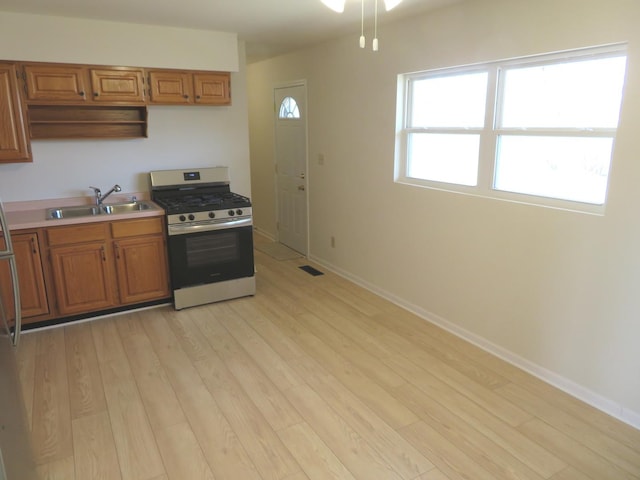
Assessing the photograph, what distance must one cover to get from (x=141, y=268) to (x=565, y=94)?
3.44 metres

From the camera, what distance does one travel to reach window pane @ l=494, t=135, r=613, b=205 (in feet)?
8.37

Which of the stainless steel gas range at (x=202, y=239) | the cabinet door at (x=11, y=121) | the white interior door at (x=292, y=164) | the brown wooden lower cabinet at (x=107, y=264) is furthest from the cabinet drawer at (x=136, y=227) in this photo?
the white interior door at (x=292, y=164)

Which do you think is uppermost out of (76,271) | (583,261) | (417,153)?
(417,153)

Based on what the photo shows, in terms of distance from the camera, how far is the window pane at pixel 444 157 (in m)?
3.31

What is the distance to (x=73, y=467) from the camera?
217 cm

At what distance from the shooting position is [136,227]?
3762 millimetres

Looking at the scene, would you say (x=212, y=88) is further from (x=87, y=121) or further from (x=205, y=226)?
(x=205, y=226)

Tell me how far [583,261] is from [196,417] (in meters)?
2.41

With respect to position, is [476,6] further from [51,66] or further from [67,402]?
[67,402]

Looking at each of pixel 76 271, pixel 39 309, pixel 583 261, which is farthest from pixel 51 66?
pixel 583 261

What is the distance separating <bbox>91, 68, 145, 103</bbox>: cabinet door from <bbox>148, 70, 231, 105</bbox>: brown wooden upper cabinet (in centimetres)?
11

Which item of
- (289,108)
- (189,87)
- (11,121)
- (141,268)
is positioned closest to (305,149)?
(289,108)

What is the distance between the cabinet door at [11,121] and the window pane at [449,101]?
313 centimetres

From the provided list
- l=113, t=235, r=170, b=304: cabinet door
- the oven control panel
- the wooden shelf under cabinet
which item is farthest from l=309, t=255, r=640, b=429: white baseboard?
the wooden shelf under cabinet
